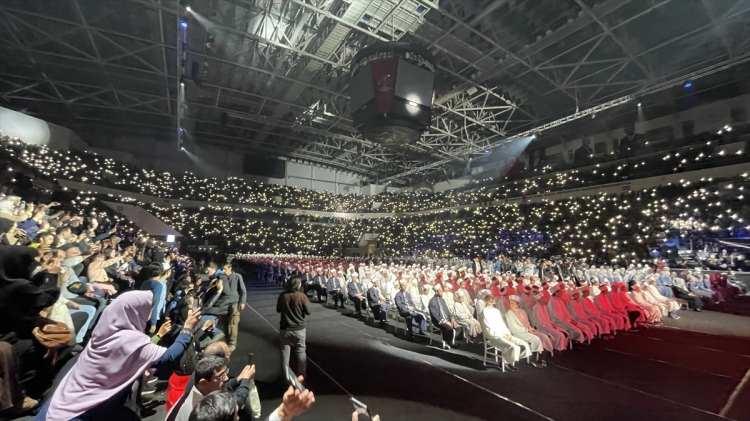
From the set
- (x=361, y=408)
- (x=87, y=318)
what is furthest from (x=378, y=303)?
(x=361, y=408)

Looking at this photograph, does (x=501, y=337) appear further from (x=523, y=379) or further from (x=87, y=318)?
(x=87, y=318)

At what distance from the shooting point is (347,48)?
10.6m

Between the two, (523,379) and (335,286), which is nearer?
(523,379)

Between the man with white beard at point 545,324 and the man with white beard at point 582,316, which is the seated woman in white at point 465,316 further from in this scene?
the man with white beard at point 582,316

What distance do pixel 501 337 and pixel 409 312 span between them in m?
2.22

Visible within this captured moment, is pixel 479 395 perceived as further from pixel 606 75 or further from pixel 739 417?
pixel 606 75

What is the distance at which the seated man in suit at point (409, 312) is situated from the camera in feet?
21.5

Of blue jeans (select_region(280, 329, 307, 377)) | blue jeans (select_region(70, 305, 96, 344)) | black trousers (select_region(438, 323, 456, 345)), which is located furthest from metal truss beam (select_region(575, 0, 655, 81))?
blue jeans (select_region(70, 305, 96, 344))

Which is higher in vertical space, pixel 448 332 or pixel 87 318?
pixel 87 318

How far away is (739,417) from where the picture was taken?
3320 millimetres

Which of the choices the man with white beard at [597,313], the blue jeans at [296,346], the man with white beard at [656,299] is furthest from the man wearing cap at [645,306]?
the blue jeans at [296,346]

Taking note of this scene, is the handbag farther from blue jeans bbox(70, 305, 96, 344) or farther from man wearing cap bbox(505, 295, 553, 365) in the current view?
man wearing cap bbox(505, 295, 553, 365)

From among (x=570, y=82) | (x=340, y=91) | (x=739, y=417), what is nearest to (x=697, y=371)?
(x=739, y=417)

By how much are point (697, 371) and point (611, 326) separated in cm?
169
